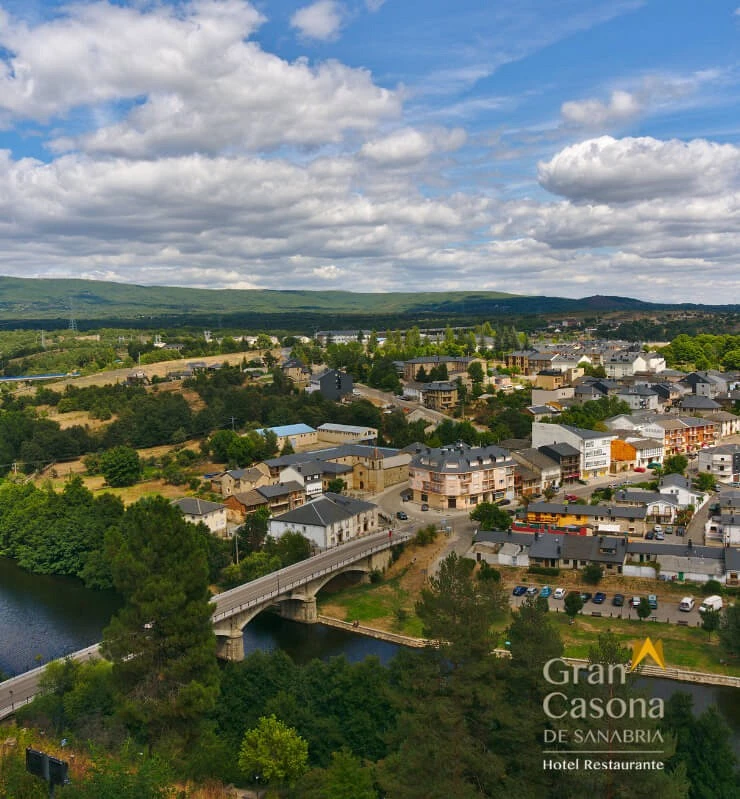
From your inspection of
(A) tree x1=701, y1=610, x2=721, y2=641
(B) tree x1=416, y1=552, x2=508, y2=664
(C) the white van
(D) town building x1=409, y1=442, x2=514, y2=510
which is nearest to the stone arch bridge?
(D) town building x1=409, y1=442, x2=514, y2=510

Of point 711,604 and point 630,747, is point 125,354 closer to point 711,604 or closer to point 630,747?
point 711,604

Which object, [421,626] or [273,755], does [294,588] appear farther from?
[273,755]

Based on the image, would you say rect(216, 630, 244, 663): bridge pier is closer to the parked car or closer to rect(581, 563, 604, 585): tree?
rect(581, 563, 604, 585): tree

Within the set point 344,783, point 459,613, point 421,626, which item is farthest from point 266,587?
point 459,613

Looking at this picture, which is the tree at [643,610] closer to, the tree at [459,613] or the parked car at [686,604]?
the parked car at [686,604]

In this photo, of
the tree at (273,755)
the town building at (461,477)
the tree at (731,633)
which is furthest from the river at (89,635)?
the town building at (461,477)

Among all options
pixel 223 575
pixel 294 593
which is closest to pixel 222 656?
pixel 294 593
